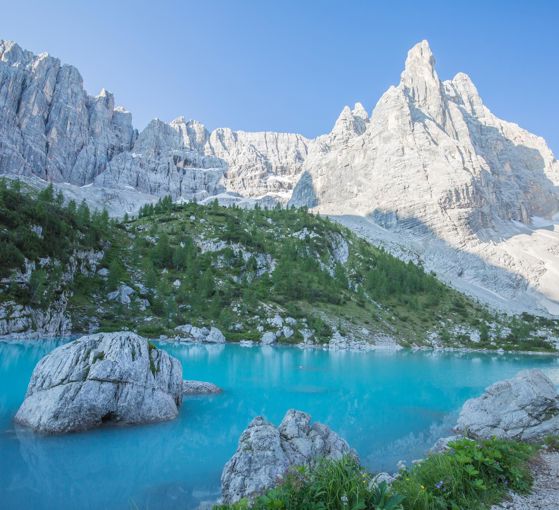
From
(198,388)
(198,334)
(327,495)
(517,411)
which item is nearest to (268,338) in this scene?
(198,334)

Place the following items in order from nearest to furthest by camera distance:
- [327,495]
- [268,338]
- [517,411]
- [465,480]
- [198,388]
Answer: [327,495] → [465,480] → [517,411] → [198,388] → [268,338]

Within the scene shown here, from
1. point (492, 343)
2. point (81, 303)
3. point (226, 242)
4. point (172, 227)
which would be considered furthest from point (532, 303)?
point (81, 303)

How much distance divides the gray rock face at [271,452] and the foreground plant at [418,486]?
4789 mm

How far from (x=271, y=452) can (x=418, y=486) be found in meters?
7.57

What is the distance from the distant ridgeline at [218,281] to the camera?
6419 centimetres

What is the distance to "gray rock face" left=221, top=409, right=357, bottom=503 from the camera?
13.5 m

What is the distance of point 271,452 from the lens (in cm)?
1465

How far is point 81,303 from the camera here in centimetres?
6912

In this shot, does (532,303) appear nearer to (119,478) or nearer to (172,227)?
(172,227)

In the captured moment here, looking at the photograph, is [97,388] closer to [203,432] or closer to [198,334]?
[203,432]

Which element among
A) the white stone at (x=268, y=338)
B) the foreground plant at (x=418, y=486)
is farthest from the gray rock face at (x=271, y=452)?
the white stone at (x=268, y=338)

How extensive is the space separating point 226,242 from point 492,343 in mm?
77617

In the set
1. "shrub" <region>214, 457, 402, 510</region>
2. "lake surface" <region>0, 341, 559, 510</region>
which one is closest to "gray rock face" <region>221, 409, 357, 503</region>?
"lake surface" <region>0, 341, 559, 510</region>

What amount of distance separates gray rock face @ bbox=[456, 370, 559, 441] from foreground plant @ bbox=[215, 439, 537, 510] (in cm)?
1362
